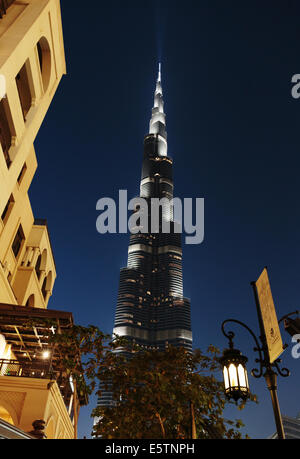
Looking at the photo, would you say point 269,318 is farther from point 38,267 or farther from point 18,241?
point 38,267

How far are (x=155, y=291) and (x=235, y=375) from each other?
555 ft

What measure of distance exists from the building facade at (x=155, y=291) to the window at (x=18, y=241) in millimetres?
129064

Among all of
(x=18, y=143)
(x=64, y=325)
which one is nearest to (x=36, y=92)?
(x=18, y=143)

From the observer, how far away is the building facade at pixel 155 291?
15962 cm

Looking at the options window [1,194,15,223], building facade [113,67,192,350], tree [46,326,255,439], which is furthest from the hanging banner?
building facade [113,67,192,350]

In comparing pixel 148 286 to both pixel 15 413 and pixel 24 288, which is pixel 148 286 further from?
pixel 15 413

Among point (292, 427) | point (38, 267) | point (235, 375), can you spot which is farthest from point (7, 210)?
point (292, 427)

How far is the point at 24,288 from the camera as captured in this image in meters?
29.8

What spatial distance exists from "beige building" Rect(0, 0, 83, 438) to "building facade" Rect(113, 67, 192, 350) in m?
132

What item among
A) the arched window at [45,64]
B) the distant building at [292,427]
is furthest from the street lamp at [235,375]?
the distant building at [292,427]

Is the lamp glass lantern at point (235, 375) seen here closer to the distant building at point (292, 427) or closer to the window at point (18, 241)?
the window at point (18, 241)

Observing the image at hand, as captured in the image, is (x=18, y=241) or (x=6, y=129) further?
(x=18, y=241)

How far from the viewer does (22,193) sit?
28719 millimetres

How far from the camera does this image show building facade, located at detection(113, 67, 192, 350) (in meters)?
160
